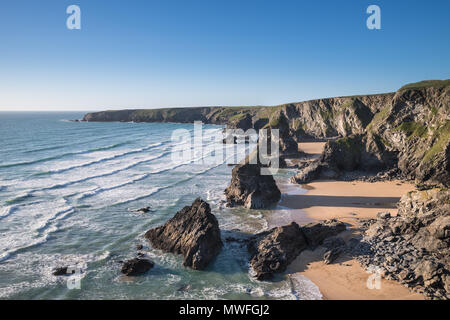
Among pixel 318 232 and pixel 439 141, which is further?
pixel 439 141

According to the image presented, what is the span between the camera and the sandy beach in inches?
690

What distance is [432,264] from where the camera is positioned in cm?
1708

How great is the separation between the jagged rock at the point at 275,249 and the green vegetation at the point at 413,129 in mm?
31629

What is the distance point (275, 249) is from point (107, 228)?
15929 millimetres

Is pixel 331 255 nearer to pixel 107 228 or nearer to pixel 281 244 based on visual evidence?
Result: pixel 281 244

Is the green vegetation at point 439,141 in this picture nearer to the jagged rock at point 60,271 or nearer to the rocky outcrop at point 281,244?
the rocky outcrop at point 281,244

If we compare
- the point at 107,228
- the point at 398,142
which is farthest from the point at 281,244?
the point at 398,142

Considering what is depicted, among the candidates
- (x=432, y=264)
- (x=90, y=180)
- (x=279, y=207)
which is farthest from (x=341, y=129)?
(x=432, y=264)

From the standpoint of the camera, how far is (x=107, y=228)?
92.4 feet

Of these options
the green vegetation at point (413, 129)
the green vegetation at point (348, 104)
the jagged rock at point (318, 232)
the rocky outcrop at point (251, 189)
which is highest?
the green vegetation at point (348, 104)

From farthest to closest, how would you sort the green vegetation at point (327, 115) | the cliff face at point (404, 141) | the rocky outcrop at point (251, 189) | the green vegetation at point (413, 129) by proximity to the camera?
the green vegetation at point (327, 115) < the green vegetation at point (413, 129) < the cliff face at point (404, 141) < the rocky outcrop at point (251, 189)

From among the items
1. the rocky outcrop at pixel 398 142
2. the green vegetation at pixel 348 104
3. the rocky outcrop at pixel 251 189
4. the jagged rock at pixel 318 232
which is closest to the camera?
the jagged rock at pixel 318 232

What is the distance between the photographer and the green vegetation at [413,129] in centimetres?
4378

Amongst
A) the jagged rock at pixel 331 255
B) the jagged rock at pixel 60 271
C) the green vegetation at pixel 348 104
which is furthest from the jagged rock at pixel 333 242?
the green vegetation at pixel 348 104
